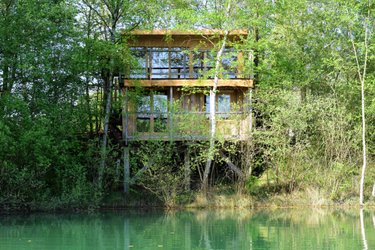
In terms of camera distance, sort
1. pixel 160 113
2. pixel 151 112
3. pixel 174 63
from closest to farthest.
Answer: pixel 160 113 < pixel 151 112 < pixel 174 63

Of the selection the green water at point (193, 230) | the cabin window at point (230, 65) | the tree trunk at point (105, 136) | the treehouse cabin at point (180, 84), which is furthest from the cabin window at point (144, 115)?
the green water at point (193, 230)

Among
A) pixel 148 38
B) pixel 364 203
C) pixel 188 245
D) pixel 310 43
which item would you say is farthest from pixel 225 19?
pixel 188 245

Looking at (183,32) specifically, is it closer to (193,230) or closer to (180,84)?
(180,84)

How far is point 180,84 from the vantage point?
22797mm

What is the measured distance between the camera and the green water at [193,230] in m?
12.7

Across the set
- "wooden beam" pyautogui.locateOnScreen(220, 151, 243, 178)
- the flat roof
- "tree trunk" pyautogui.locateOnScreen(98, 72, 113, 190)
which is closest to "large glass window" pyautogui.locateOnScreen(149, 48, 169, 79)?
the flat roof

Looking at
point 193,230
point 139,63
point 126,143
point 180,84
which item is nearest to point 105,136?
point 126,143

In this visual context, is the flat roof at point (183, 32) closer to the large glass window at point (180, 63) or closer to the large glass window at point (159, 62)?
the large glass window at point (159, 62)

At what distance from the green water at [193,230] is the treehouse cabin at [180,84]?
3523 mm

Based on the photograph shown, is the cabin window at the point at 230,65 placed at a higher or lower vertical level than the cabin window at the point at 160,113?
higher

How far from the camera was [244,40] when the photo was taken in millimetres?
22547

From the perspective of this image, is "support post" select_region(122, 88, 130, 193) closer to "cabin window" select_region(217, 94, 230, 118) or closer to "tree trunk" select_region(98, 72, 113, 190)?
"tree trunk" select_region(98, 72, 113, 190)

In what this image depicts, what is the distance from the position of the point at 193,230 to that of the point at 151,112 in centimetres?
795

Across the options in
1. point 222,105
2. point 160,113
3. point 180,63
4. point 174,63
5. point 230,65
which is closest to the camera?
point 160,113
